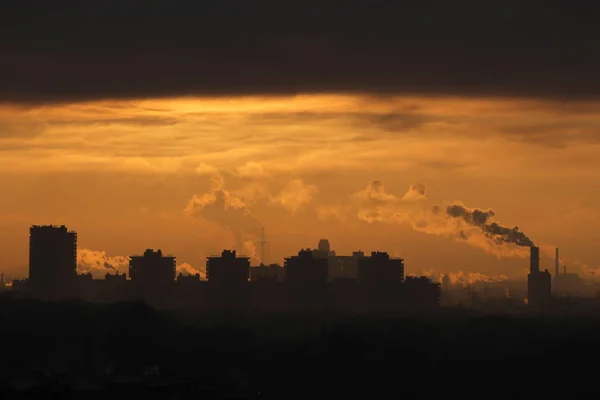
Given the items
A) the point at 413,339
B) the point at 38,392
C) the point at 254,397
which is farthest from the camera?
the point at 413,339

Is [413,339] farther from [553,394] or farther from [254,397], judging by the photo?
[254,397]

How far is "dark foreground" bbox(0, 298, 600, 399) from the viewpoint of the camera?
13112cm

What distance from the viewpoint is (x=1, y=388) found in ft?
352

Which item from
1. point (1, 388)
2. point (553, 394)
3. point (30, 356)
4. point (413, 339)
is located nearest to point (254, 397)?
point (1, 388)

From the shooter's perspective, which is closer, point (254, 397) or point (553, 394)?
point (254, 397)

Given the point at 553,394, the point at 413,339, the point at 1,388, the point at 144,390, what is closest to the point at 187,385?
the point at 144,390

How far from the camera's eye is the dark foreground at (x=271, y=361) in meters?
131

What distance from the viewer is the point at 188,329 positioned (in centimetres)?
19675

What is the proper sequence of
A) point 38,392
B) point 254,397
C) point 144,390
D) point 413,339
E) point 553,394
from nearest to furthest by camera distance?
point 38,392 < point 144,390 < point 254,397 < point 553,394 < point 413,339

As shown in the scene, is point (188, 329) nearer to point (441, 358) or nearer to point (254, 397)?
point (441, 358)

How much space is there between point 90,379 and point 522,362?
186ft

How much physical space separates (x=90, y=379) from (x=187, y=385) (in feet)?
55.7

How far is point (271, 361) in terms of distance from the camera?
530ft

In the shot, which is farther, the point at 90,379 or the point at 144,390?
the point at 90,379
